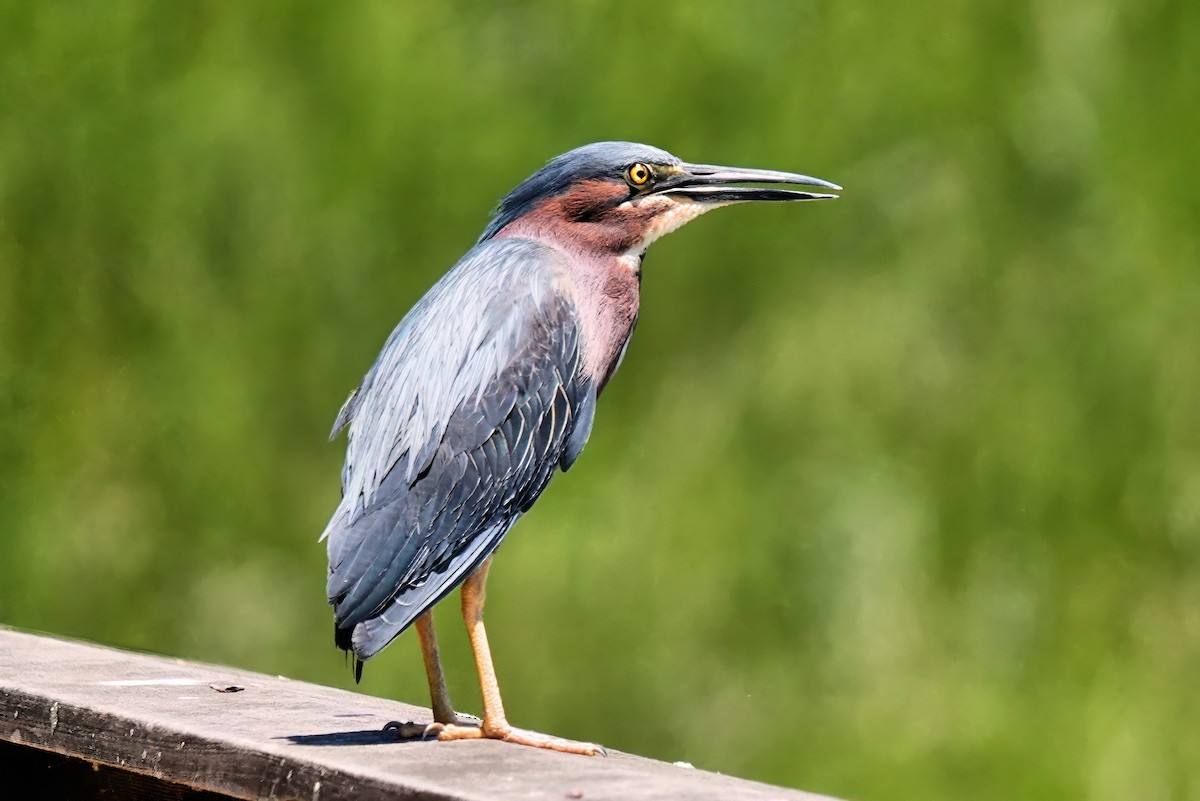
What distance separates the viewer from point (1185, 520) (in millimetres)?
6512

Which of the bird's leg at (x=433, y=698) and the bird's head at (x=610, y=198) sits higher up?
the bird's head at (x=610, y=198)

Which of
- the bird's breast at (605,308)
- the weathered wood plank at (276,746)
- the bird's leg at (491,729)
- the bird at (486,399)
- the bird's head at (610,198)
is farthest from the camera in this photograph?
the bird's head at (610,198)

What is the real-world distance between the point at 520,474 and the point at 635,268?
55 centimetres

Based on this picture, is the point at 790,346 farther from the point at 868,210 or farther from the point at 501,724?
the point at 501,724

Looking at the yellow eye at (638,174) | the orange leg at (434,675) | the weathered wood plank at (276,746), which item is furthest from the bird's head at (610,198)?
the weathered wood plank at (276,746)

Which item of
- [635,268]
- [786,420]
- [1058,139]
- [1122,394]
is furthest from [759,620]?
[635,268]

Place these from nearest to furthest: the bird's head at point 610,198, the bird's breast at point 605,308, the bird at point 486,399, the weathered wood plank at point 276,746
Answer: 1. the weathered wood plank at point 276,746
2. the bird at point 486,399
3. the bird's breast at point 605,308
4. the bird's head at point 610,198

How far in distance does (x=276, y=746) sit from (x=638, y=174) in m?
1.54

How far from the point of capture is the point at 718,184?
3594 millimetres

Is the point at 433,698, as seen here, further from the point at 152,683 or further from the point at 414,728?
the point at 152,683

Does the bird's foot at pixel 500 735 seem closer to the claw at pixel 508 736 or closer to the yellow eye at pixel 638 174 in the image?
the claw at pixel 508 736

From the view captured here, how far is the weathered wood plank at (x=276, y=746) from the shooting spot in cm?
225

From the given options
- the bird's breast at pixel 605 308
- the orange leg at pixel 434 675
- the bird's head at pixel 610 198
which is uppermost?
the bird's head at pixel 610 198

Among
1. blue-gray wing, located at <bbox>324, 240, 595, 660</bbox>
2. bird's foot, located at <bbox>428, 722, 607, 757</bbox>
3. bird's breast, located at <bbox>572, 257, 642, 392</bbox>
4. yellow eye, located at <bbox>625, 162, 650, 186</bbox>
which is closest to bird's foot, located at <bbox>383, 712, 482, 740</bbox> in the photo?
bird's foot, located at <bbox>428, 722, 607, 757</bbox>
